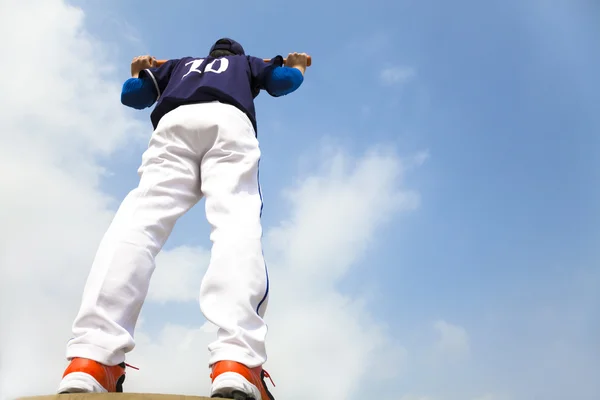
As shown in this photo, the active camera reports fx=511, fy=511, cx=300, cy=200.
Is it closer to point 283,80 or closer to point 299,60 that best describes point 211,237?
point 283,80

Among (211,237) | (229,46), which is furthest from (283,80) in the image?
(211,237)

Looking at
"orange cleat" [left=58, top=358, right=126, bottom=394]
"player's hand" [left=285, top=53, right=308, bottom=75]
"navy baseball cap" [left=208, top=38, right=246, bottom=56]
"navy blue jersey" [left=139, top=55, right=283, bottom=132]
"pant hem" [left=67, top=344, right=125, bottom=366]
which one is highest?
"navy baseball cap" [left=208, top=38, right=246, bottom=56]

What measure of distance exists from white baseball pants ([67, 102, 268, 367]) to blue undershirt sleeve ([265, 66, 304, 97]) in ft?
1.37

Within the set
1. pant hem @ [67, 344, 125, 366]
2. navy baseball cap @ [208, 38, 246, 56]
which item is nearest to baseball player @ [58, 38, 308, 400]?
pant hem @ [67, 344, 125, 366]

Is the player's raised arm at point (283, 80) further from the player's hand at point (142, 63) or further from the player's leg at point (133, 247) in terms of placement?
the player's hand at point (142, 63)

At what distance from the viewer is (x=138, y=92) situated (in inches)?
127

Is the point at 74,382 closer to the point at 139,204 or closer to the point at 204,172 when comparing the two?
Result: the point at 139,204

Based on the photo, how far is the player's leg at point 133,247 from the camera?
207cm

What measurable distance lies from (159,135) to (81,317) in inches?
42.1

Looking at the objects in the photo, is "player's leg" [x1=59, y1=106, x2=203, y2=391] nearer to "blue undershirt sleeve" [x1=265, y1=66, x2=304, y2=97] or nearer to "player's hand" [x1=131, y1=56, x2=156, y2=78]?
"blue undershirt sleeve" [x1=265, y1=66, x2=304, y2=97]

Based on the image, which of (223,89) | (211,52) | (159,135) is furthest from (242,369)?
(211,52)

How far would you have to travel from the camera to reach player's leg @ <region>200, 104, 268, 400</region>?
6.72 feet

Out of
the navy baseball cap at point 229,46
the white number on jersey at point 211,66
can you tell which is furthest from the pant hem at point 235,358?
the navy baseball cap at point 229,46

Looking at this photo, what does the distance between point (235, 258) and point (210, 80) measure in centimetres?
118
